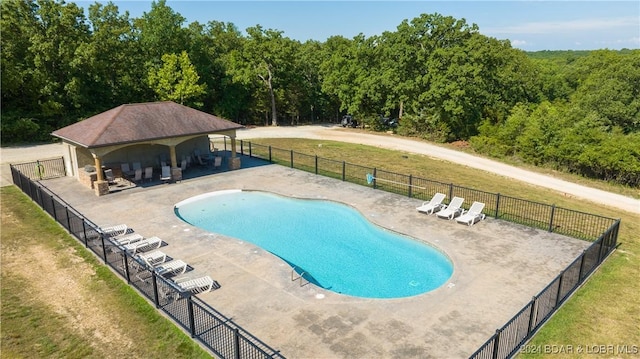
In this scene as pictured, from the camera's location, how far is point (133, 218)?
1730 cm

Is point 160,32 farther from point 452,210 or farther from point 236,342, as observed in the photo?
point 236,342

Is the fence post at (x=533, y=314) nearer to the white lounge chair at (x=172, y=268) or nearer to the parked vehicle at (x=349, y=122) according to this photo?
the white lounge chair at (x=172, y=268)

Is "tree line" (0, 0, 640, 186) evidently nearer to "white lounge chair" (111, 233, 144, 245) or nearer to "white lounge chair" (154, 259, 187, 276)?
"white lounge chair" (111, 233, 144, 245)

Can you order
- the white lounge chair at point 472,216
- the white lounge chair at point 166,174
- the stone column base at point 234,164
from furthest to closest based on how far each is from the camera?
the stone column base at point 234,164 → the white lounge chair at point 166,174 → the white lounge chair at point 472,216

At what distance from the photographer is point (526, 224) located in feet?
56.0

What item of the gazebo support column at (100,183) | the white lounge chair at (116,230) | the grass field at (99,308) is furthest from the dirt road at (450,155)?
the white lounge chair at (116,230)

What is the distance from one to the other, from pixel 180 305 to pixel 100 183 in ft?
41.0

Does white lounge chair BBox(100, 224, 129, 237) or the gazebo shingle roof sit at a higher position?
the gazebo shingle roof

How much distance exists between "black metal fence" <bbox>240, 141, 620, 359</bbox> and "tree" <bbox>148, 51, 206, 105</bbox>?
14.7m

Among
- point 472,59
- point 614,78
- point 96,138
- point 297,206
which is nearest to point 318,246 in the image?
point 297,206

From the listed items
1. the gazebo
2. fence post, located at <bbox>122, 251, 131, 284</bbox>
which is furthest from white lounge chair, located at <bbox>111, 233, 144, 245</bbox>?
the gazebo

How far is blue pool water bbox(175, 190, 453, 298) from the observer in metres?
13.4

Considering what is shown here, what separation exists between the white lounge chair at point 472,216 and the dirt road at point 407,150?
979 centimetres

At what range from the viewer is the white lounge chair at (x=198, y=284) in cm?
1138
